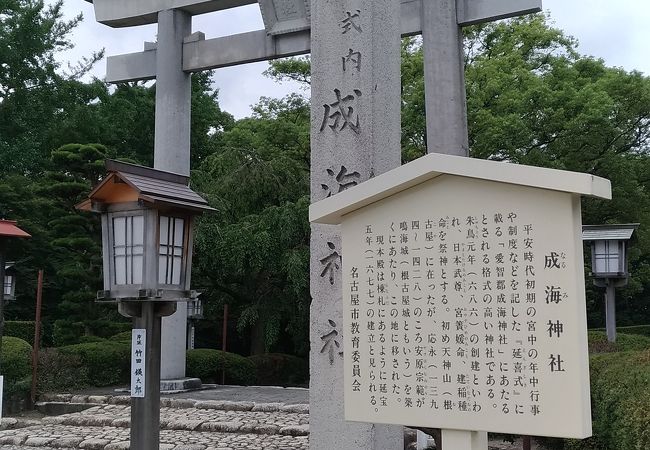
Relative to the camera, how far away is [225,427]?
853cm

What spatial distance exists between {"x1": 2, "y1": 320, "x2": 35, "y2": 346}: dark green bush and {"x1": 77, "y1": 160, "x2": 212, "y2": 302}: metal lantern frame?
1225 centimetres

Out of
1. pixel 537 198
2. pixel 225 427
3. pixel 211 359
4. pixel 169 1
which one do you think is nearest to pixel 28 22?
pixel 169 1

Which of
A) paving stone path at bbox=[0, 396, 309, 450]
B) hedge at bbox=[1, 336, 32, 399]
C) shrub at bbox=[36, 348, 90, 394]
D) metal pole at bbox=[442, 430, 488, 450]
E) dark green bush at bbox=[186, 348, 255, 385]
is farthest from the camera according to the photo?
dark green bush at bbox=[186, 348, 255, 385]

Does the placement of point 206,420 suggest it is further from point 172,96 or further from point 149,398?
point 172,96

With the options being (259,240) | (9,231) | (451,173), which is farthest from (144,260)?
(259,240)

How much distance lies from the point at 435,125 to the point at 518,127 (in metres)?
7.68

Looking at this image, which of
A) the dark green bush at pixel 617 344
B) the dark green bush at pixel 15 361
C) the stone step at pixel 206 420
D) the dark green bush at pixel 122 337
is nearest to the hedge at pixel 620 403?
the dark green bush at pixel 617 344

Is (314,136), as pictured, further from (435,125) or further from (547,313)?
(435,125)

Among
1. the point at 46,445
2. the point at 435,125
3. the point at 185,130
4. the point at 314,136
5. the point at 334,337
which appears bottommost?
the point at 46,445

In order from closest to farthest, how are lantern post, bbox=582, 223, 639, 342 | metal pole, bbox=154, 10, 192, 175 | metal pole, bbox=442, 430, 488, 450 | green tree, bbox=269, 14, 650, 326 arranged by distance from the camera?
metal pole, bbox=442, 430, 488, 450, lantern post, bbox=582, 223, 639, 342, metal pole, bbox=154, 10, 192, 175, green tree, bbox=269, 14, 650, 326

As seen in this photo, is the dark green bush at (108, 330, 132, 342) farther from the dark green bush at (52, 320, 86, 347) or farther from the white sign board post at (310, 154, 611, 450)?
the white sign board post at (310, 154, 611, 450)

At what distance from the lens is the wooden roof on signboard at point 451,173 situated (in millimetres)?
2752

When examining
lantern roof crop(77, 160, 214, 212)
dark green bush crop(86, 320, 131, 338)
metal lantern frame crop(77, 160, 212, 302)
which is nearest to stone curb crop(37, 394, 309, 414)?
dark green bush crop(86, 320, 131, 338)

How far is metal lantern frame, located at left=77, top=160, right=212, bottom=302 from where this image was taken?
180 inches
